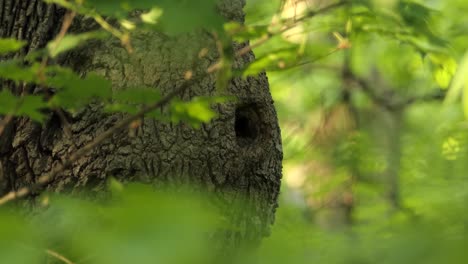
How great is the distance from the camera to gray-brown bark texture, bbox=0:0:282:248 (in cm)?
188

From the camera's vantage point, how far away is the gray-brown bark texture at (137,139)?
1.88m

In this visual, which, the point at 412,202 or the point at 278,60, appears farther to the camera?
the point at 412,202

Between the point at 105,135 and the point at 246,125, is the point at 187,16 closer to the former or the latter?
the point at 105,135

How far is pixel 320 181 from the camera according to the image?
525cm

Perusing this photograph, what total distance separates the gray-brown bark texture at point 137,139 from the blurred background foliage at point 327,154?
13 cm

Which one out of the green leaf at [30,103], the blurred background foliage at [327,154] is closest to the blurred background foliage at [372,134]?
the blurred background foliage at [327,154]

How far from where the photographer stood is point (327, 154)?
5285 mm

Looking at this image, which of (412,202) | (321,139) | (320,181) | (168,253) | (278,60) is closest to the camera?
(168,253)

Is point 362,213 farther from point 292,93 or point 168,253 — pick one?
point 168,253

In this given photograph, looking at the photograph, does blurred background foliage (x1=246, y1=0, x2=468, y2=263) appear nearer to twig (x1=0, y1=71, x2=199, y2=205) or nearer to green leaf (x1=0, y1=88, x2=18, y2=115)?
twig (x1=0, y1=71, x2=199, y2=205)

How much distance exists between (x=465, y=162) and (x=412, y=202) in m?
0.62

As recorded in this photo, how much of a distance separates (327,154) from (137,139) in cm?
356

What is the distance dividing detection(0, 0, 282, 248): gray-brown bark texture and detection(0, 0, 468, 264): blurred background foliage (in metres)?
0.13

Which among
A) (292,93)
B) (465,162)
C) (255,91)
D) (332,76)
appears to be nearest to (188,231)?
(255,91)
